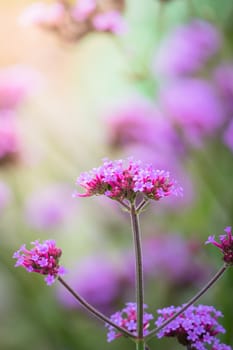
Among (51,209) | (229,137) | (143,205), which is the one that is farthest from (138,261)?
(51,209)

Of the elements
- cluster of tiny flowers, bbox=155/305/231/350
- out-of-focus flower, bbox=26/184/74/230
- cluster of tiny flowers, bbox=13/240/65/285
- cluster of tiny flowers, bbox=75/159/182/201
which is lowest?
cluster of tiny flowers, bbox=155/305/231/350

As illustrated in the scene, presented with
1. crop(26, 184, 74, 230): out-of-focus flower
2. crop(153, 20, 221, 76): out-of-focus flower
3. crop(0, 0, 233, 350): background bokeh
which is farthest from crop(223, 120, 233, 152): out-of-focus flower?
crop(26, 184, 74, 230): out-of-focus flower

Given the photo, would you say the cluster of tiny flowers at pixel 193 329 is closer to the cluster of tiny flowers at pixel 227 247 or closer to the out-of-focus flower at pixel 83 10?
the cluster of tiny flowers at pixel 227 247

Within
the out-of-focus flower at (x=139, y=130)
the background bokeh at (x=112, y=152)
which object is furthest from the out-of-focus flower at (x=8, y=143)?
the out-of-focus flower at (x=139, y=130)

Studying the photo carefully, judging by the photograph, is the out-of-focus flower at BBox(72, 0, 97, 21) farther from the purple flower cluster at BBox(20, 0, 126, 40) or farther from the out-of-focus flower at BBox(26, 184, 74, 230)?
the out-of-focus flower at BBox(26, 184, 74, 230)

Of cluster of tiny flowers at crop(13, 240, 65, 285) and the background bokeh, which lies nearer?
cluster of tiny flowers at crop(13, 240, 65, 285)

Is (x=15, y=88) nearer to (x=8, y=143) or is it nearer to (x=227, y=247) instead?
(x=8, y=143)
